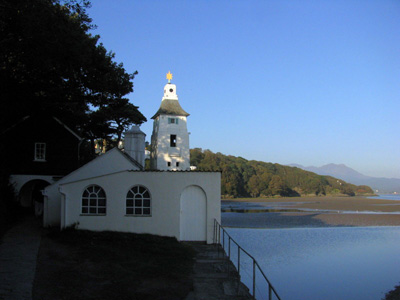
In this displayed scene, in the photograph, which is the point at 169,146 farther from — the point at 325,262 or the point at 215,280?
the point at 215,280

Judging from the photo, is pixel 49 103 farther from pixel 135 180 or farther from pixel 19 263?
pixel 19 263

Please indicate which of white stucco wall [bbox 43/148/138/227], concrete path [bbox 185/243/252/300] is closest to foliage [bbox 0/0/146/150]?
white stucco wall [bbox 43/148/138/227]

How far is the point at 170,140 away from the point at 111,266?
82.1 feet

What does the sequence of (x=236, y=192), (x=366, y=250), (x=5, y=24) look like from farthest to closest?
1. (x=236, y=192)
2. (x=366, y=250)
3. (x=5, y=24)

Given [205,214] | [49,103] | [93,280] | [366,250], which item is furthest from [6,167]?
[366,250]

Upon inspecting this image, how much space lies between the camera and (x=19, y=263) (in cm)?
1129

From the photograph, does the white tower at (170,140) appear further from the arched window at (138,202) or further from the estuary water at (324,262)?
the arched window at (138,202)

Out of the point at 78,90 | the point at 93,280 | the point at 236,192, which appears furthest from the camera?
the point at 236,192

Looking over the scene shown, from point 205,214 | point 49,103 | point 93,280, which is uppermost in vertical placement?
point 49,103

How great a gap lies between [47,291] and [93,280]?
1.53 metres

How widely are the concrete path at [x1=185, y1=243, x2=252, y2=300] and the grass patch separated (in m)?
0.30

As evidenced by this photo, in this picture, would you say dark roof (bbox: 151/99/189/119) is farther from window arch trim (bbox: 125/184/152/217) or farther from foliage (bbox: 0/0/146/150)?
window arch trim (bbox: 125/184/152/217)

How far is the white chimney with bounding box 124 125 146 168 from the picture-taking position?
81.8 ft

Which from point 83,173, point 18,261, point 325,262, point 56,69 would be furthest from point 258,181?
point 18,261
